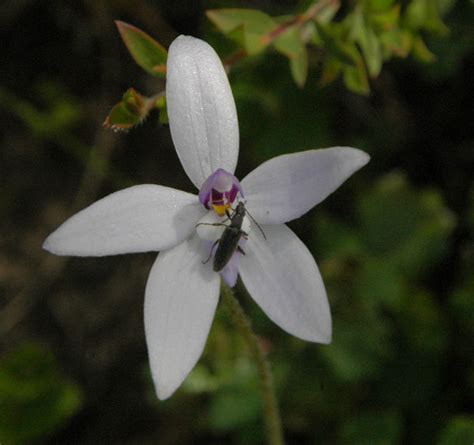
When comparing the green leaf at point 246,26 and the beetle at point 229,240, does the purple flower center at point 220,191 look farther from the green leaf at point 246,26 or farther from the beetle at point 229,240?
the green leaf at point 246,26

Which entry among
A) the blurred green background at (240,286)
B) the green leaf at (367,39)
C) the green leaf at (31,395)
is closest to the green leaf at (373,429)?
the blurred green background at (240,286)

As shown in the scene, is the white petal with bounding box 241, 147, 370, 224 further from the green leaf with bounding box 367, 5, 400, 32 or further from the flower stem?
the green leaf with bounding box 367, 5, 400, 32

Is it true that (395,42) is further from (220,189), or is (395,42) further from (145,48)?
(220,189)

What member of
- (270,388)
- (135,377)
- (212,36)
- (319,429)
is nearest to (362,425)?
(319,429)

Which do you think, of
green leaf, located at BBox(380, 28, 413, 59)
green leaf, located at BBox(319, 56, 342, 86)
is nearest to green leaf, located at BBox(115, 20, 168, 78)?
green leaf, located at BBox(319, 56, 342, 86)

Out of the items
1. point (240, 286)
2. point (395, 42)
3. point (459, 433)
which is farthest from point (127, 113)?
point (459, 433)

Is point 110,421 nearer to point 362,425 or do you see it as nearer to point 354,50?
point 362,425
